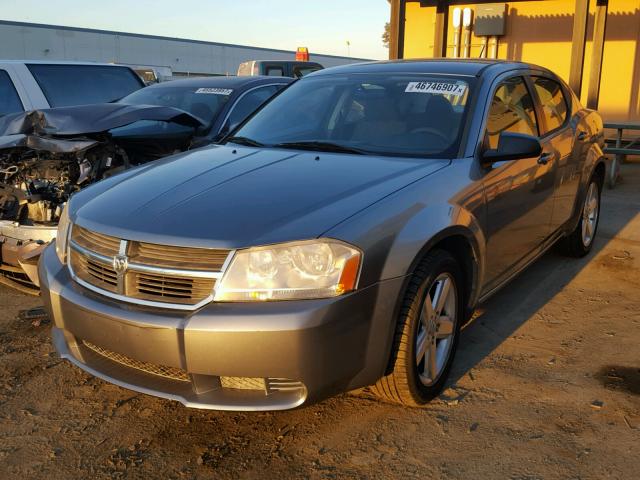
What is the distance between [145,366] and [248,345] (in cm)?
60

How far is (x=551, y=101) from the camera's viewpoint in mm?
4820

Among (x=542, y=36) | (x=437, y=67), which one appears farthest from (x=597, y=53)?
(x=437, y=67)

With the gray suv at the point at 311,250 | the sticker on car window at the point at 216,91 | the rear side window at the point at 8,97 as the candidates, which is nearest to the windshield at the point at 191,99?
the sticker on car window at the point at 216,91

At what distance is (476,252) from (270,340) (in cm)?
140

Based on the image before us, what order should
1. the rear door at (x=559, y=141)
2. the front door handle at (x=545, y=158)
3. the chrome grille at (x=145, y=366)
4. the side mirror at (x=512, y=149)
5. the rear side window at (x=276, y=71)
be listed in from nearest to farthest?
the chrome grille at (x=145, y=366)
the side mirror at (x=512, y=149)
the front door handle at (x=545, y=158)
the rear door at (x=559, y=141)
the rear side window at (x=276, y=71)

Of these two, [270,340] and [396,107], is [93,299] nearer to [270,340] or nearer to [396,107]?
[270,340]

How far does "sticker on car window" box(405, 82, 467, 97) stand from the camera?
3.76 metres

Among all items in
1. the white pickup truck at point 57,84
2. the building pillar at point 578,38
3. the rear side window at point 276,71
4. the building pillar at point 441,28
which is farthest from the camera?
the rear side window at point 276,71

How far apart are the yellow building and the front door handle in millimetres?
8083

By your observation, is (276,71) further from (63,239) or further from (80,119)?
(63,239)

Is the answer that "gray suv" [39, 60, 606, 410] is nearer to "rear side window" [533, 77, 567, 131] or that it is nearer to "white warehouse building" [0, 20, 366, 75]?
"rear side window" [533, 77, 567, 131]

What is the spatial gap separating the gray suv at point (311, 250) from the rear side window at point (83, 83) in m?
3.77

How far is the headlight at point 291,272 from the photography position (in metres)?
2.50

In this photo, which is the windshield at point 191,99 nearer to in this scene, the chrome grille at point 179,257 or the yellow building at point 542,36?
the chrome grille at point 179,257
